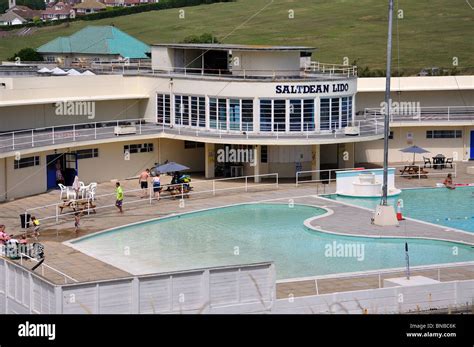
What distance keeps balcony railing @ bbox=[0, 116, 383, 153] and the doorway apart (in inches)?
31.2

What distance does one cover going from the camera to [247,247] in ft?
Answer: 113

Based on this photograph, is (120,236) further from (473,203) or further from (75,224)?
(473,203)

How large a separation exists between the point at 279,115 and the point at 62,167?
366 inches

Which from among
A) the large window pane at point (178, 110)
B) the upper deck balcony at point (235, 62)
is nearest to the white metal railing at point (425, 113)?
the upper deck balcony at point (235, 62)

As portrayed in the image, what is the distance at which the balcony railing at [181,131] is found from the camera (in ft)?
147

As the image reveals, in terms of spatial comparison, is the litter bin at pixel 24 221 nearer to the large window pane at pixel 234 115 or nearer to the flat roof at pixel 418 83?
the large window pane at pixel 234 115

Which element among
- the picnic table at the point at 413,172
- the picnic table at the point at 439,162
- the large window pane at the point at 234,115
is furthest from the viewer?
the picnic table at the point at 439,162

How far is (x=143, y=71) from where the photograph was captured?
5228 cm

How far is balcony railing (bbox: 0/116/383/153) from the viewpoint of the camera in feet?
147

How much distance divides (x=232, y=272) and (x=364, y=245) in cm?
1093

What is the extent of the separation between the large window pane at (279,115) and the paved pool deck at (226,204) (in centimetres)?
271

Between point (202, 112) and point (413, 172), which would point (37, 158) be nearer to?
point (202, 112)

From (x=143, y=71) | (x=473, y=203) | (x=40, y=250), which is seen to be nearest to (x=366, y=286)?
(x=40, y=250)
